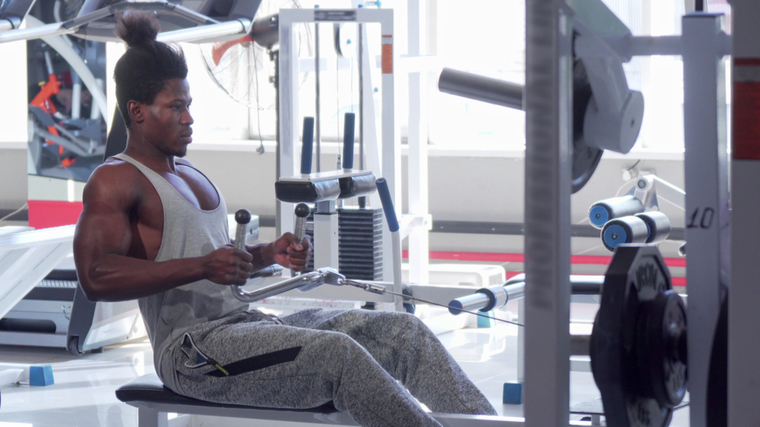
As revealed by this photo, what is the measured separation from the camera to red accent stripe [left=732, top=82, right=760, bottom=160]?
84cm

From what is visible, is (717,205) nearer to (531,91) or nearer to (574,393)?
(531,91)

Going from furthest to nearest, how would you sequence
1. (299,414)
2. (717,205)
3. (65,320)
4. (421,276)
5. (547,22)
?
1. (421,276)
2. (65,320)
3. (299,414)
4. (717,205)
5. (547,22)

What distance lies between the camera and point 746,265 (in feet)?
2.79

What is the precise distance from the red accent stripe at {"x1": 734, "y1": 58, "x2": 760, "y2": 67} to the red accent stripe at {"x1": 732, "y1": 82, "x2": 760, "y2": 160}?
18 millimetres

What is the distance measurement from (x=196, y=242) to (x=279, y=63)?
1.90 m

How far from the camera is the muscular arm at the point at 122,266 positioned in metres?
1.62

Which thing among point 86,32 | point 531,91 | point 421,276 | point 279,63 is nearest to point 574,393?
point 421,276

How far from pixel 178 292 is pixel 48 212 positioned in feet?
8.95

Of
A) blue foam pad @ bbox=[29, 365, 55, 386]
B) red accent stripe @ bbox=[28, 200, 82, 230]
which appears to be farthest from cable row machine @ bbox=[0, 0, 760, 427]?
red accent stripe @ bbox=[28, 200, 82, 230]

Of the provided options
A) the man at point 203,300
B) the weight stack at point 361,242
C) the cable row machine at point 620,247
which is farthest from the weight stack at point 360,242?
the cable row machine at point 620,247

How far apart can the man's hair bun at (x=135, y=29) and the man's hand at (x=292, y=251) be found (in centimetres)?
50

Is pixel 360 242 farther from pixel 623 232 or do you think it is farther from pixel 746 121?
pixel 746 121

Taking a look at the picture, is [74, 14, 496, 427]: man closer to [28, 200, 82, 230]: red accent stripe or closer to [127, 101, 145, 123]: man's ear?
[127, 101, 145, 123]: man's ear

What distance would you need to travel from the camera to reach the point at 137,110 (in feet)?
5.90
